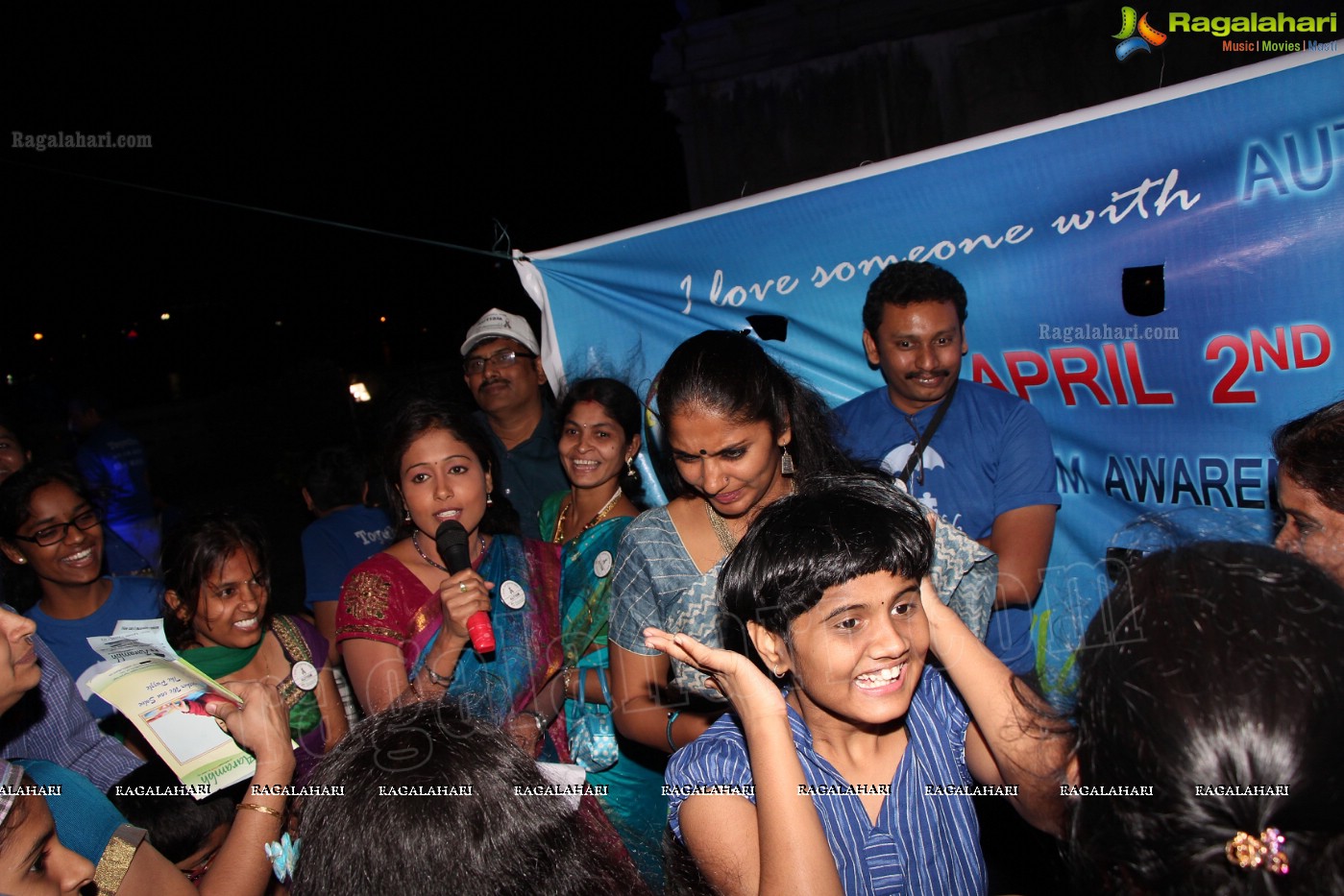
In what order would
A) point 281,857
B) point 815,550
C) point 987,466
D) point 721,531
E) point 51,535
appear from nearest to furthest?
point 815,550 → point 281,857 → point 721,531 → point 987,466 → point 51,535

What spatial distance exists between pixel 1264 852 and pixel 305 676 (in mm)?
2236

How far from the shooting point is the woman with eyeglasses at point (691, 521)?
2104mm

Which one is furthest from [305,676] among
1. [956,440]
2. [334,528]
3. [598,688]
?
[956,440]

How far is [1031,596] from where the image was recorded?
246cm

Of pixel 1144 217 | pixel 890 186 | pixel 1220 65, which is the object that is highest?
pixel 1220 65

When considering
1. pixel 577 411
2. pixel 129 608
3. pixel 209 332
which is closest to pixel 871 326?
pixel 577 411

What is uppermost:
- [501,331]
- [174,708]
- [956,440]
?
[501,331]

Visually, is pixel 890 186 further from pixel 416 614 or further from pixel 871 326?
pixel 416 614

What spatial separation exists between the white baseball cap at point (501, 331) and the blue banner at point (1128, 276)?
3.78 ft

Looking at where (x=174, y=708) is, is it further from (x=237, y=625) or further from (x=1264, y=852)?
(x=1264, y=852)

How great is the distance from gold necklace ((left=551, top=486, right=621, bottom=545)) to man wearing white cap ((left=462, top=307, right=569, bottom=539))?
0.41m

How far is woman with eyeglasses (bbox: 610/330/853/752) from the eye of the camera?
6.90ft

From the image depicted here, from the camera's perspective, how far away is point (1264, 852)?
96 centimetres

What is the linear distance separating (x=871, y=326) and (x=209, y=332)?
1519cm
